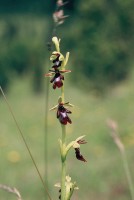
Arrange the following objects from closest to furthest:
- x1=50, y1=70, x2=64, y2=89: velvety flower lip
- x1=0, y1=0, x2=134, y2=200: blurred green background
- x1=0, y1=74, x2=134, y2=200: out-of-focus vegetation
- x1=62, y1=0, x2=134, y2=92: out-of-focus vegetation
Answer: x1=50, y1=70, x2=64, y2=89: velvety flower lip
x1=0, y1=74, x2=134, y2=200: out-of-focus vegetation
x1=0, y1=0, x2=134, y2=200: blurred green background
x1=62, y1=0, x2=134, y2=92: out-of-focus vegetation

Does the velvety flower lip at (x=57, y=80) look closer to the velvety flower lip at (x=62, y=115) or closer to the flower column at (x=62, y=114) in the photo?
the flower column at (x=62, y=114)

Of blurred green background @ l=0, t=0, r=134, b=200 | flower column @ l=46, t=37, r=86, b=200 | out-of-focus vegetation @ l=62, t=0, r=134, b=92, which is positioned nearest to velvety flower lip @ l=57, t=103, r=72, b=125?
flower column @ l=46, t=37, r=86, b=200

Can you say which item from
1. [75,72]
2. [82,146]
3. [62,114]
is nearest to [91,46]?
[75,72]

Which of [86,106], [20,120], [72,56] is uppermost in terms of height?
[72,56]

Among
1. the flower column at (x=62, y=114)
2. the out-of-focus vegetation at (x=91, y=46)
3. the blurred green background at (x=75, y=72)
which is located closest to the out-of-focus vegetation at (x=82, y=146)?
the blurred green background at (x=75, y=72)

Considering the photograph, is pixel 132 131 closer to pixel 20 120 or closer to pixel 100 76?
pixel 20 120

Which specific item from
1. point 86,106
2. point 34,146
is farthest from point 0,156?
point 86,106

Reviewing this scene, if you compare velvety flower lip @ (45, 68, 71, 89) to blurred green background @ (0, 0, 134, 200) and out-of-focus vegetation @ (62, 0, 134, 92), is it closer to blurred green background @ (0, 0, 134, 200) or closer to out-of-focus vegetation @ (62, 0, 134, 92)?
blurred green background @ (0, 0, 134, 200)

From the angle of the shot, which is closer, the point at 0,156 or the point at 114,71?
the point at 0,156
